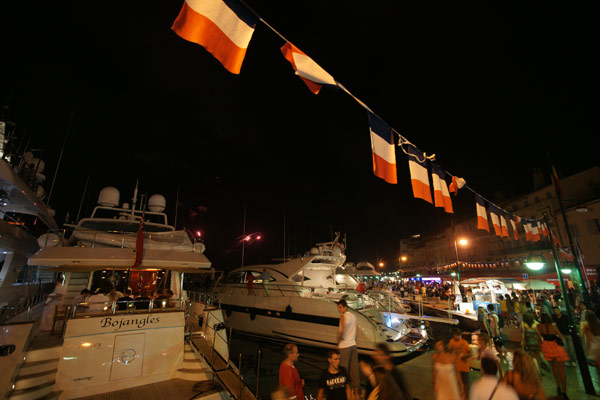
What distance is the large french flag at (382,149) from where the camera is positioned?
5820mm

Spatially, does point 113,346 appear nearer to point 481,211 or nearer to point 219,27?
point 219,27

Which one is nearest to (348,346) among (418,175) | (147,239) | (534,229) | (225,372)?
(225,372)

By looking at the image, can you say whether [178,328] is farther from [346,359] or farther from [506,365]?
[506,365]

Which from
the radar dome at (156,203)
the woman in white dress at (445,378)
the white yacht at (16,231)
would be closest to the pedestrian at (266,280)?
the radar dome at (156,203)

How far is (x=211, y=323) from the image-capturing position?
8.66 meters

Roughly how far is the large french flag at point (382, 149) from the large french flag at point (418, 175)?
1.09 m

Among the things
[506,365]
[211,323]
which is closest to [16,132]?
[211,323]

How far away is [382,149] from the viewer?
5.98 meters

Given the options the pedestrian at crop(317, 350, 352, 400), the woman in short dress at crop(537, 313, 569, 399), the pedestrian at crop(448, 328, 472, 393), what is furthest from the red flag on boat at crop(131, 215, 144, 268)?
the woman in short dress at crop(537, 313, 569, 399)

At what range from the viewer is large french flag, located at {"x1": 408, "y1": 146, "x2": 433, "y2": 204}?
7062 millimetres

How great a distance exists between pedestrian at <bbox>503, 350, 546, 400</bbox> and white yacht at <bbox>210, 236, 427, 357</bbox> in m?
6.43

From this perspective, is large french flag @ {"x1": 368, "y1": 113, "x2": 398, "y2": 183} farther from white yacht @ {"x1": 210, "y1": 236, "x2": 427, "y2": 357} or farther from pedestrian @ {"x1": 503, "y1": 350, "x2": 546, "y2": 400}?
white yacht @ {"x1": 210, "y1": 236, "x2": 427, "y2": 357}

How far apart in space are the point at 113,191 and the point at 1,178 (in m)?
3.03

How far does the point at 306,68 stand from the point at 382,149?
271 cm
